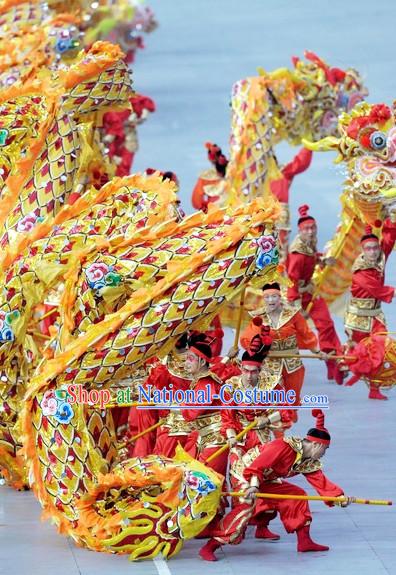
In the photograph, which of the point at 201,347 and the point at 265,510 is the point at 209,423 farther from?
the point at 265,510

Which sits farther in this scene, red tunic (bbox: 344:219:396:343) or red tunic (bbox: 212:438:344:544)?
red tunic (bbox: 344:219:396:343)

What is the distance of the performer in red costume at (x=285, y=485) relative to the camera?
9688mm

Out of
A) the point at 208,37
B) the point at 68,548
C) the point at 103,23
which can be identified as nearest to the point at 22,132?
the point at 68,548

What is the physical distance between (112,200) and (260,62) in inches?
548

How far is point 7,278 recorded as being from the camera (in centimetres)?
1059

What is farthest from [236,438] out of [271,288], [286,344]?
[271,288]

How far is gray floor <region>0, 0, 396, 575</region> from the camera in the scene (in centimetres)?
971

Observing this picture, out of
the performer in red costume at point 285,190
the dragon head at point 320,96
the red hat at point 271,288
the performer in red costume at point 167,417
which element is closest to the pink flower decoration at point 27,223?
the performer in red costume at point 167,417

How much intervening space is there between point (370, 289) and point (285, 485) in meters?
3.34

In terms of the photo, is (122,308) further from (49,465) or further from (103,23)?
(103,23)

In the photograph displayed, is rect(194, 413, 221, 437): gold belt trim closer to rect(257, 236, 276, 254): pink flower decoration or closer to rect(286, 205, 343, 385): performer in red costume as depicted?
rect(257, 236, 276, 254): pink flower decoration

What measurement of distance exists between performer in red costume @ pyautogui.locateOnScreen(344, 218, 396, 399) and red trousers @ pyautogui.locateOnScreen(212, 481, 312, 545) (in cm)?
319

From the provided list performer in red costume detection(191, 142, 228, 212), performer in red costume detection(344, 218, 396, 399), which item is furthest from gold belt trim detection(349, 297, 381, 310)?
performer in red costume detection(191, 142, 228, 212)

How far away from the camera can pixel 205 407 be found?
10.1m
